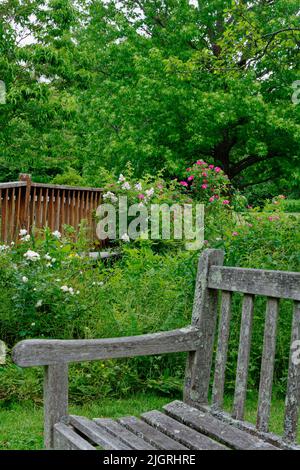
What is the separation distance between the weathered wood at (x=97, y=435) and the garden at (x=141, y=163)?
4.04ft

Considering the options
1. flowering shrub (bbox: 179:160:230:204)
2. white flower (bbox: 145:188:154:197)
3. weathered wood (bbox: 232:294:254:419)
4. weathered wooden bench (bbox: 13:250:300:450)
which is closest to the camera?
weathered wooden bench (bbox: 13:250:300:450)

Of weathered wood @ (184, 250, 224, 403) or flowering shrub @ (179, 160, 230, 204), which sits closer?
weathered wood @ (184, 250, 224, 403)

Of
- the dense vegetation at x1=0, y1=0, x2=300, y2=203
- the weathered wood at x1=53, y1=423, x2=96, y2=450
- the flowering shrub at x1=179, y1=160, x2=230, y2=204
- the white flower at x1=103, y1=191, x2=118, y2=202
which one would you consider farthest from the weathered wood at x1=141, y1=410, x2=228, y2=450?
the dense vegetation at x1=0, y1=0, x2=300, y2=203

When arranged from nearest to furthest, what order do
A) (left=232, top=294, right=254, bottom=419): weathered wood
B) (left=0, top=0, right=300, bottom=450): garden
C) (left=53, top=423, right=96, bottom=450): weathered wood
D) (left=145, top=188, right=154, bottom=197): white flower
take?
(left=53, top=423, right=96, bottom=450): weathered wood
(left=232, top=294, right=254, bottom=419): weathered wood
(left=0, top=0, right=300, bottom=450): garden
(left=145, top=188, right=154, bottom=197): white flower

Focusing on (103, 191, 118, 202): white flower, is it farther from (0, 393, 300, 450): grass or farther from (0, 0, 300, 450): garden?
(0, 393, 300, 450): grass

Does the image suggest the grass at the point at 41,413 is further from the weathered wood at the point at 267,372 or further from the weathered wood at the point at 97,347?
the weathered wood at the point at 267,372

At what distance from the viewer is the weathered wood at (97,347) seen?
2195 mm

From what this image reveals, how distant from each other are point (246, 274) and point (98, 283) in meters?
2.86

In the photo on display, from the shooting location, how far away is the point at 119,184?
10.1 meters

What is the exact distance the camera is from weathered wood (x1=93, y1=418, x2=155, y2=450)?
2.22 metres

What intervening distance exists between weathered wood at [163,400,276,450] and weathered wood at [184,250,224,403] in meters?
0.09

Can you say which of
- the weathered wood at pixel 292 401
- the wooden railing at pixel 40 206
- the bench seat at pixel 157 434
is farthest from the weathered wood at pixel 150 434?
the wooden railing at pixel 40 206

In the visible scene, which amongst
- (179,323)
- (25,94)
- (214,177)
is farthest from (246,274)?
(25,94)

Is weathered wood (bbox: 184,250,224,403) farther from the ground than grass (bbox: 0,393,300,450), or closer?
farther from the ground
